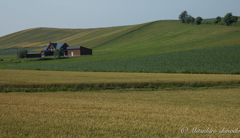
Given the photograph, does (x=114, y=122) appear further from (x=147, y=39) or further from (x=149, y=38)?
(x=149, y=38)

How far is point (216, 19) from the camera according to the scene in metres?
135

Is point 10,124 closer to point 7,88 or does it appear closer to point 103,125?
point 103,125

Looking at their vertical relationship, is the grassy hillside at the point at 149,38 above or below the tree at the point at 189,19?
below

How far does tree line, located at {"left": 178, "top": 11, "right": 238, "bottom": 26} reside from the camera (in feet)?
399

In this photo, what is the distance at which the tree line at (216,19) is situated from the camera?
121731mm

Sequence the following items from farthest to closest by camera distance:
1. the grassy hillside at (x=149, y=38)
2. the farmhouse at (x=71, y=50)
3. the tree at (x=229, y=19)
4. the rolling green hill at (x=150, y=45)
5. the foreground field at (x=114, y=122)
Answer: the tree at (x=229, y=19) < the farmhouse at (x=71, y=50) < the grassy hillside at (x=149, y=38) < the rolling green hill at (x=150, y=45) < the foreground field at (x=114, y=122)

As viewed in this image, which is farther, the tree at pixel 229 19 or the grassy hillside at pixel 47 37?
the grassy hillside at pixel 47 37

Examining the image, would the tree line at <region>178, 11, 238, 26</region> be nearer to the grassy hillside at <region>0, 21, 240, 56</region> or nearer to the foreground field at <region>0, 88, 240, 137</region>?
the grassy hillside at <region>0, 21, 240, 56</region>

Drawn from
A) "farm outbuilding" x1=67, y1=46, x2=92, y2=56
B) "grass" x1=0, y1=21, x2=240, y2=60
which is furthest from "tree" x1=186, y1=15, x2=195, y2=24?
"farm outbuilding" x1=67, y1=46, x2=92, y2=56

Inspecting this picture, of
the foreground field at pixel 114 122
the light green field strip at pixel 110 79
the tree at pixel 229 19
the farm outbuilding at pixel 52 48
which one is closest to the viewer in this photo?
the foreground field at pixel 114 122

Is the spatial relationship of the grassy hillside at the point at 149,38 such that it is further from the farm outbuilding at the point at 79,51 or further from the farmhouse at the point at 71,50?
the farmhouse at the point at 71,50

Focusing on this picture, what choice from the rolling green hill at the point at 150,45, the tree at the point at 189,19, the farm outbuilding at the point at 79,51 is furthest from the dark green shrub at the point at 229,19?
the farm outbuilding at the point at 79,51

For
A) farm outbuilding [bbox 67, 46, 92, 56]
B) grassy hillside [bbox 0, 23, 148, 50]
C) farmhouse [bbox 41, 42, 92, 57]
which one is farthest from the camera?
grassy hillside [bbox 0, 23, 148, 50]

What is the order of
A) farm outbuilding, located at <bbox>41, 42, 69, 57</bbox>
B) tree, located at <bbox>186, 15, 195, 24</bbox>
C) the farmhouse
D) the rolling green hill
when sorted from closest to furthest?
the rolling green hill < the farmhouse < farm outbuilding, located at <bbox>41, 42, 69, 57</bbox> < tree, located at <bbox>186, 15, 195, 24</bbox>
